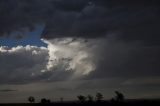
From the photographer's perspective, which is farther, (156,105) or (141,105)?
(141,105)

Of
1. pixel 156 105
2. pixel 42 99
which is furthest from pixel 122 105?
pixel 42 99

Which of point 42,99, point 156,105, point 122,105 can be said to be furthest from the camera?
point 42,99

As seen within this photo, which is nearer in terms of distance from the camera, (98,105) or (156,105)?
(156,105)

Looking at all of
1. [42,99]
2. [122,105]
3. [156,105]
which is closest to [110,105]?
[122,105]

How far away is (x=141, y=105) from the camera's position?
477 feet

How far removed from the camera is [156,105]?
431 ft

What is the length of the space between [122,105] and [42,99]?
6293 centimetres

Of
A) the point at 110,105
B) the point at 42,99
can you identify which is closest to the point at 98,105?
the point at 110,105

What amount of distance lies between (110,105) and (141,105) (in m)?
12.3

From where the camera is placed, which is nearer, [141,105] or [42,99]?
[141,105]

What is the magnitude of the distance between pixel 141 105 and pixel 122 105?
27.2 feet

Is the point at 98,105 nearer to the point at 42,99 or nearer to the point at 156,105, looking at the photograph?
the point at 156,105

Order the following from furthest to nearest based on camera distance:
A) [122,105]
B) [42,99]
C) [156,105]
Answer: [42,99] → [122,105] → [156,105]

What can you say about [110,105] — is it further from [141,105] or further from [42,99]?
[42,99]
